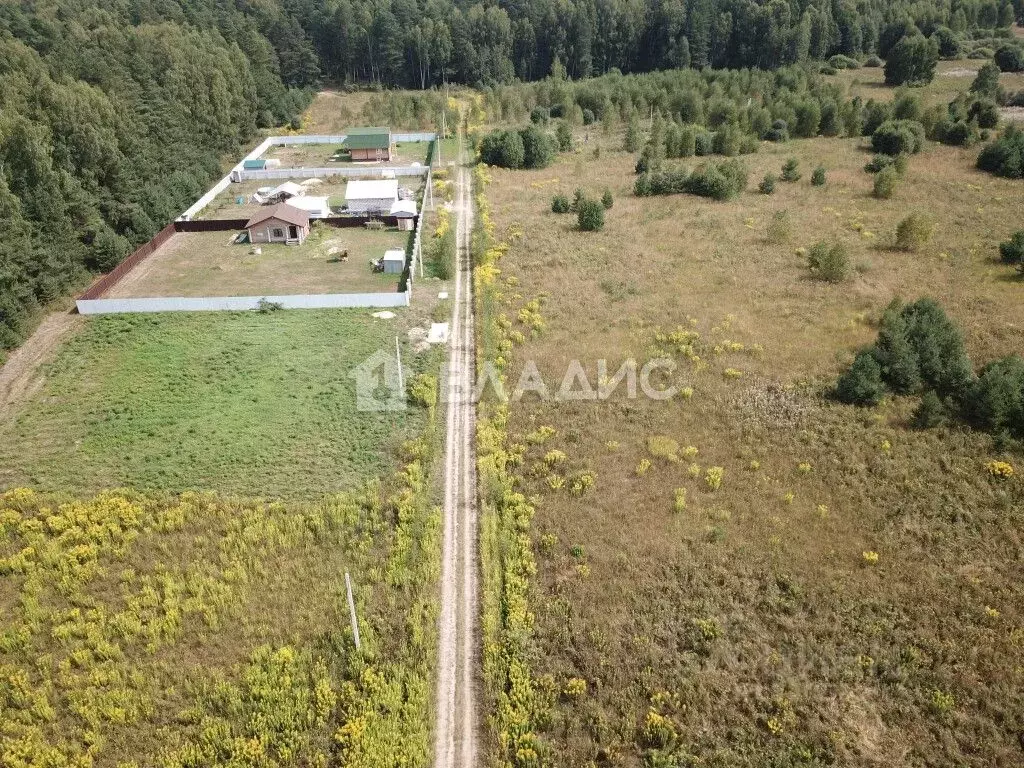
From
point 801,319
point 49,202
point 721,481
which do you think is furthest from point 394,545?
point 49,202

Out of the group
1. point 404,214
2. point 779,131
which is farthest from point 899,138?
point 404,214

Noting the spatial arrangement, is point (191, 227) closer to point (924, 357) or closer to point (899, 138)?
point (924, 357)

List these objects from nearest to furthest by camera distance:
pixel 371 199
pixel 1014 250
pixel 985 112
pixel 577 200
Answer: pixel 1014 250, pixel 577 200, pixel 371 199, pixel 985 112

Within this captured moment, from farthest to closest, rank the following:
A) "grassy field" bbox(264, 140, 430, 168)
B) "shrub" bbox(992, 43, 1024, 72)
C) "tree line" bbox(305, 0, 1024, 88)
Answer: "tree line" bbox(305, 0, 1024, 88), "shrub" bbox(992, 43, 1024, 72), "grassy field" bbox(264, 140, 430, 168)

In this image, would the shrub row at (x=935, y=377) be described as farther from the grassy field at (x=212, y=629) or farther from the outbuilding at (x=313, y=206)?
the outbuilding at (x=313, y=206)

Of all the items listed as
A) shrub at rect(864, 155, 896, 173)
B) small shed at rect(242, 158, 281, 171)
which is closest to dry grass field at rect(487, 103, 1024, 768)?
shrub at rect(864, 155, 896, 173)

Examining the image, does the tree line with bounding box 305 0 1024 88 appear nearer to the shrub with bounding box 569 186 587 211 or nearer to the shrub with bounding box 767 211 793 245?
the shrub with bounding box 569 186 587 211
